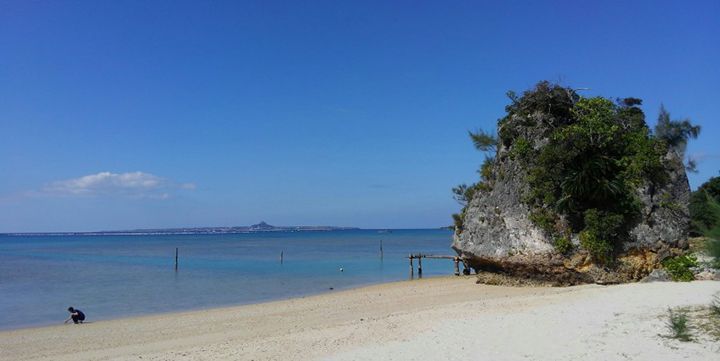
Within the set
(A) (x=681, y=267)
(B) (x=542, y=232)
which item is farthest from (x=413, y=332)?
(A) (x=681, y=267)

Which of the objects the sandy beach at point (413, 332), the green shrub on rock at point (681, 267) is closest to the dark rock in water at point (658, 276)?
the green shrub on rock at point (681, 267)

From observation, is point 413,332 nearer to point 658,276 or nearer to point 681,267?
point 658,276

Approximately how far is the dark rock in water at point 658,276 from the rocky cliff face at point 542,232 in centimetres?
51

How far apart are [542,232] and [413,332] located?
10.1 metres

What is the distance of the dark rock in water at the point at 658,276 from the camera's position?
16823mm

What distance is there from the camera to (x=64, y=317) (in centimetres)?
1991

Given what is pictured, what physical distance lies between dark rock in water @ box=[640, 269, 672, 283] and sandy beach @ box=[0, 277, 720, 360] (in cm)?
175

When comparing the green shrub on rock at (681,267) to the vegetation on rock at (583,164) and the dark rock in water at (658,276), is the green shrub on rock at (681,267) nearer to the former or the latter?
the dark rock in water at (658,276)

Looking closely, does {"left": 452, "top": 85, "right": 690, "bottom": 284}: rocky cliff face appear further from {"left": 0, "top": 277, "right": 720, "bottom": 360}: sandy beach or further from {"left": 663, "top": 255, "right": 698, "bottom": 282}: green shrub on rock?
{"left": 0, "top": 277, "right": 720, "bottom": 360}: sandy beach

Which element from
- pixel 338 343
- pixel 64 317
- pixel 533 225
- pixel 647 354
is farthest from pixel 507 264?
pixel 64 317

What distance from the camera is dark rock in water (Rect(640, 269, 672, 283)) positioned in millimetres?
16823

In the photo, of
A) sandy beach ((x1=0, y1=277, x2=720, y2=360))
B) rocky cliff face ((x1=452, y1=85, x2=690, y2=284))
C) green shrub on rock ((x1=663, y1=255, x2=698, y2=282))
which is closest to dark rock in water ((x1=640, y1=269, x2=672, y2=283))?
green shrub on rock ((x1=663, y1=255, x2=698, y2=282))

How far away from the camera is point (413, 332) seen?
10594 mm

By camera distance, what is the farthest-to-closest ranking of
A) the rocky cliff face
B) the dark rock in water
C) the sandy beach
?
1. the rocky cliff face
2. the dark rock in water
3. the sandy beach
